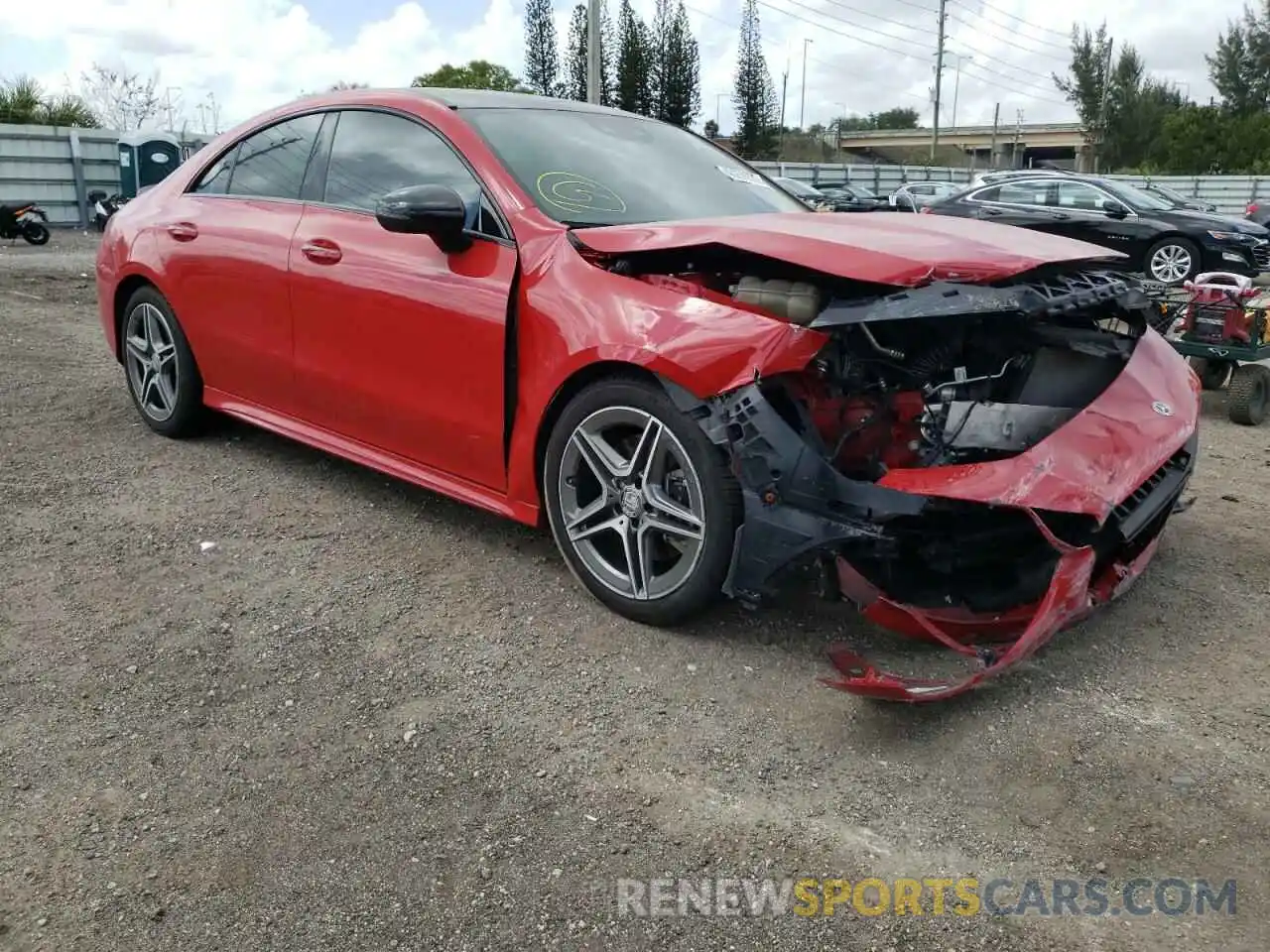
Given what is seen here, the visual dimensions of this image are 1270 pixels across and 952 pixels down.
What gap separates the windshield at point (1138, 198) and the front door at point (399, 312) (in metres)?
13.8

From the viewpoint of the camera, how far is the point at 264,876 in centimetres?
236

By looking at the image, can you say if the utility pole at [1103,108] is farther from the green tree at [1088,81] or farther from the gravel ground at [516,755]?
the gravel ground at [516,755]

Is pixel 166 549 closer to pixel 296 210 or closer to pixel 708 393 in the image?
pixel 296 210

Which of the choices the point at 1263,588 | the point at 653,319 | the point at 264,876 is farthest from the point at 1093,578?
the point at 264,876

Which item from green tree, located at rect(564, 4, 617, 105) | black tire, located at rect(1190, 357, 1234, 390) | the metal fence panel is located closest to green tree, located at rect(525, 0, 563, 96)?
green tree, located at rect(564, 4, 617, 105)

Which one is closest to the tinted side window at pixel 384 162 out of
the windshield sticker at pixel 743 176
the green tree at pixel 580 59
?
the windshield sticker at pixel 743 176

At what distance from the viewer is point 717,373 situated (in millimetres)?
3143

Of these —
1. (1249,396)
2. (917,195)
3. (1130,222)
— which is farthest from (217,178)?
(917,195)

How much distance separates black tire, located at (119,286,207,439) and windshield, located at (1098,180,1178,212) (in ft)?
45.5

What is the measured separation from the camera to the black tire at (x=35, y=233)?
1534 centimetres

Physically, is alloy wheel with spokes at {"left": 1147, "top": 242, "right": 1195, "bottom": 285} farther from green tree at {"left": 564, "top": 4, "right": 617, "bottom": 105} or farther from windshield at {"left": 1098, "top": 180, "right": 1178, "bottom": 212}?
green tree at {"left": 564, "top": 4, "right": 617, "bottom": 105}

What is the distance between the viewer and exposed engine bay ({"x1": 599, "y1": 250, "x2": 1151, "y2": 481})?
9.98ft

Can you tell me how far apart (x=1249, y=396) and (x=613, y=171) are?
15.3ft

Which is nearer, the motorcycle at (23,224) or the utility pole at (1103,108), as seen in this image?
the motorcycle at (23,224)
